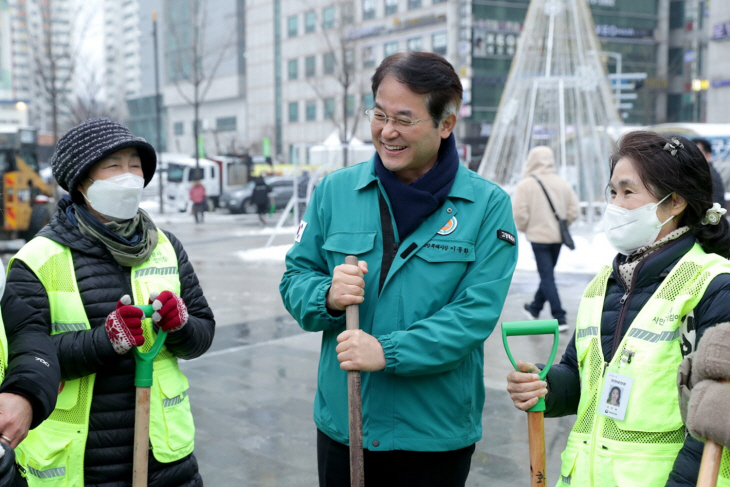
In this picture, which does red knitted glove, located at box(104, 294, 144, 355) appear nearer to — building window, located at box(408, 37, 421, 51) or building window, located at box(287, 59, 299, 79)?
building window, located at box(408, 37, 421, 51)

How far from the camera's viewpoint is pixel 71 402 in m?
2.57

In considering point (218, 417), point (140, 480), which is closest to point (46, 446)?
point (140, 480)

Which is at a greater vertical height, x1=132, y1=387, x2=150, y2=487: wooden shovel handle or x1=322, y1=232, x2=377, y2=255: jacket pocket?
x1=322, y1=232, x2=377, y2=255: jacket pocket

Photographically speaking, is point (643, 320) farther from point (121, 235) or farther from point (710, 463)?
point (121, 235)

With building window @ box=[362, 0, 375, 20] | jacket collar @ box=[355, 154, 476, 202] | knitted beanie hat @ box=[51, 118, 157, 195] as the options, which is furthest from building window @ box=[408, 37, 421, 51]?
jacket collar @ box=[355, 154, 476, 202]

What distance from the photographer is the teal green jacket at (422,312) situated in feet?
7.47

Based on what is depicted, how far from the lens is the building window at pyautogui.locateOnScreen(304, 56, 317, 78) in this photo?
2500 inches

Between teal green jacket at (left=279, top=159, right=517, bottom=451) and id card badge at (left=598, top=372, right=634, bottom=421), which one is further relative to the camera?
teal green jacket at (left=279, top=159, right=517, bottom=451)

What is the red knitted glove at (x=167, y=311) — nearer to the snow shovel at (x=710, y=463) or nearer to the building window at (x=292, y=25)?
the snow shovel at (x=710, y=463)

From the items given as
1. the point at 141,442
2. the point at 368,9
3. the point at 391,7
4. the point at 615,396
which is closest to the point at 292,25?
the point at 368,9

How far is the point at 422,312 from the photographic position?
2.35 m

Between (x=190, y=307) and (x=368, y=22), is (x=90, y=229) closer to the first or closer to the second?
(x=190, y=307)

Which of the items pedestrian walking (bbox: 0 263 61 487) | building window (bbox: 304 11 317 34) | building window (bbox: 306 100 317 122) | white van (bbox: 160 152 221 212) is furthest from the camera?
building window (bbox: 306 100 317 122)

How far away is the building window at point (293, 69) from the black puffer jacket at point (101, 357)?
6498cm
